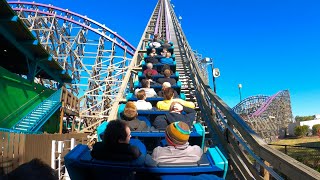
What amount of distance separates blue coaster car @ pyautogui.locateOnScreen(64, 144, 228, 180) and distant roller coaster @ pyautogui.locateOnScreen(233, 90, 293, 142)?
1081 inches

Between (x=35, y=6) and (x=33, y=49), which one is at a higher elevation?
(x=35, y=6)

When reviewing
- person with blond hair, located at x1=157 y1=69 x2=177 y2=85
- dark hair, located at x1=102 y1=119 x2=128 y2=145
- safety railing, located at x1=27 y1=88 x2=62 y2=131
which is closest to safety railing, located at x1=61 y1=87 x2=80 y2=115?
safety railing, located at x1=27 y1=88 x2=62 y2=131

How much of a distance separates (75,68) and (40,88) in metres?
10.3

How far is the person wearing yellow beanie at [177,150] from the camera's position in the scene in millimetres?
2451

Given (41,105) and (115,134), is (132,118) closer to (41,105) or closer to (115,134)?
(115,134)

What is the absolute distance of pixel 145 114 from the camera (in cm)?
491

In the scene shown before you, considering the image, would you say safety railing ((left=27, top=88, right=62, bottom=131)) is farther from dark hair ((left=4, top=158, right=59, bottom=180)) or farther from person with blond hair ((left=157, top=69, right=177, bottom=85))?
person with blond hair ((left=157, top=69, right=177, bottom=85))

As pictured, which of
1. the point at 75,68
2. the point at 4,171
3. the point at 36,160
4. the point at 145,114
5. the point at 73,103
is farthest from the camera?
the point at 75,68

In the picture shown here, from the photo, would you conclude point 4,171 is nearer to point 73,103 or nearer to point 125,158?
point 125,158

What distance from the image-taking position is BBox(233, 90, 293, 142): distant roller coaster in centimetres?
3070

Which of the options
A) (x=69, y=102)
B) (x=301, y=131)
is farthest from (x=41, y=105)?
(x=301, y=131)

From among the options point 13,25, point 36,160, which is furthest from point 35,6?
point 36,160

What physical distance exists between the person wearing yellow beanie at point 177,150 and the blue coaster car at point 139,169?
107 mm

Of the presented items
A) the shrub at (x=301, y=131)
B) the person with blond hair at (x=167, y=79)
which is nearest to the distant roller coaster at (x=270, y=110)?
the shrub at (x=301, y=131)
